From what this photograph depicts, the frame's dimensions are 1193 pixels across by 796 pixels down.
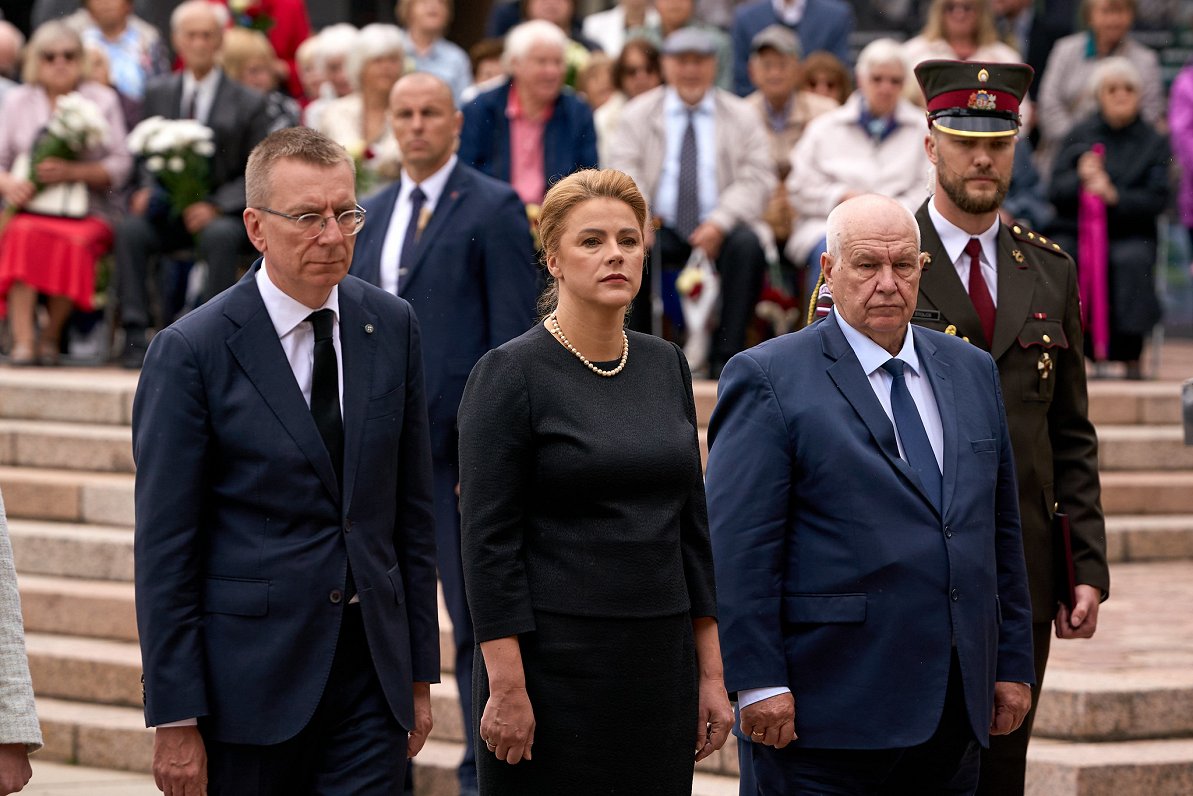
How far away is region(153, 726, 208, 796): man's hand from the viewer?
409 cm

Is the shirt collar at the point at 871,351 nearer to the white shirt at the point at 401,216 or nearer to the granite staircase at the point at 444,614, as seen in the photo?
the granite staircase at the point at 444,614

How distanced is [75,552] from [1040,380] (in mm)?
5206

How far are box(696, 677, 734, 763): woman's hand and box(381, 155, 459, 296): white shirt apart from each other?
2.77 meters

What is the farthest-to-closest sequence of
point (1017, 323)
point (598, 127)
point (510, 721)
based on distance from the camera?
point (598, 127)
point (1017, 323)
point (510, 721)

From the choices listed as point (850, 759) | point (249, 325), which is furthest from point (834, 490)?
point (249, 325)

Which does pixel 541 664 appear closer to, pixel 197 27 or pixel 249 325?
pixel 249 325

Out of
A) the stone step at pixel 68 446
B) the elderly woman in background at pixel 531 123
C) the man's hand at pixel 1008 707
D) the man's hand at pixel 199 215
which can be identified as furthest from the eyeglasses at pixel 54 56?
the man's hand at pixel 1008 707

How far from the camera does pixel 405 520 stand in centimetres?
445

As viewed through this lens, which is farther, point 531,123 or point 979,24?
point 979,24

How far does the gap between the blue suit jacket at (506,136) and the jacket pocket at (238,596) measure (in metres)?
5.02

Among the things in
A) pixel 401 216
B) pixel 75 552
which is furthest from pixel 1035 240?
pixel 75 552

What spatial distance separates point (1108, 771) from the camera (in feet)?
20.2

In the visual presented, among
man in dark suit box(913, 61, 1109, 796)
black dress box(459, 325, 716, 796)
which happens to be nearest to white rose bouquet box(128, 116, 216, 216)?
man in dark suit box(913, 61, 1109, 796)

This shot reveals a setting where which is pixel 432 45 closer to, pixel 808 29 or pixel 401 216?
pixel 808 29
